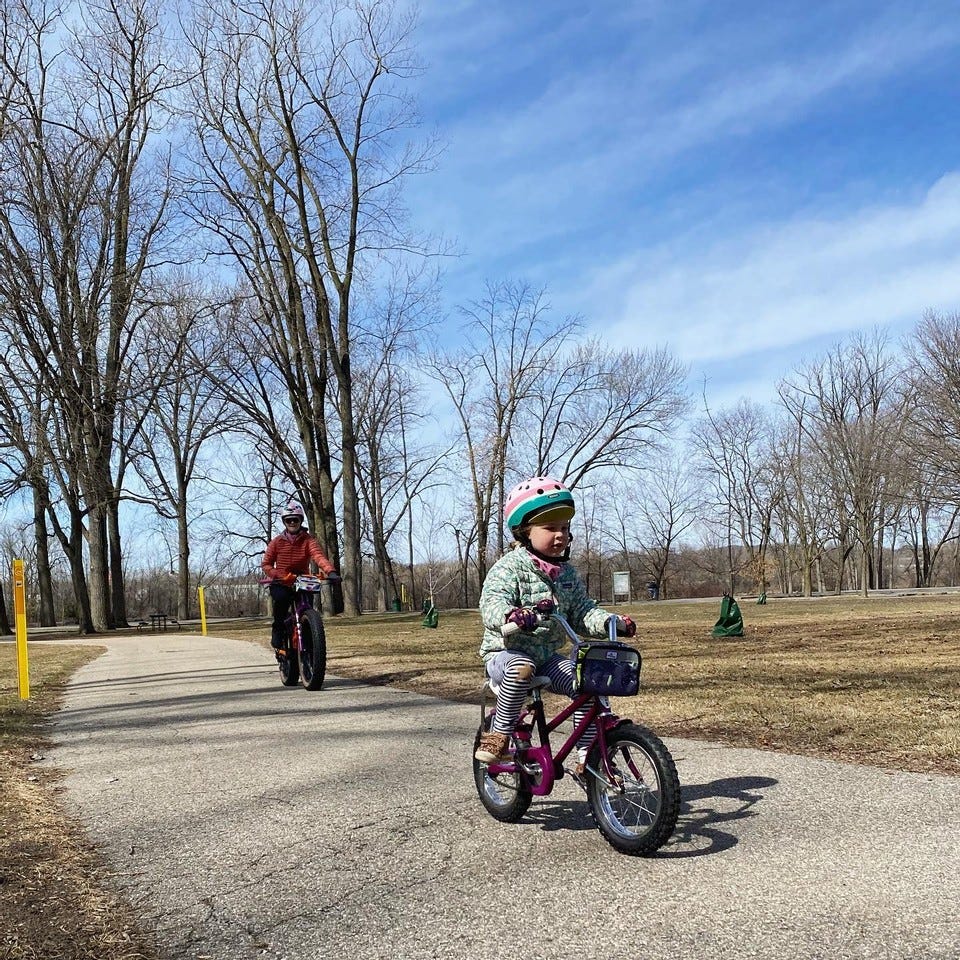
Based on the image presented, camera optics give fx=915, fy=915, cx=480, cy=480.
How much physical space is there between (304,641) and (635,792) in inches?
245

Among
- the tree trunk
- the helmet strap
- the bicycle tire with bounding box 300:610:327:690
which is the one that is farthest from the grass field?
the tree trunk

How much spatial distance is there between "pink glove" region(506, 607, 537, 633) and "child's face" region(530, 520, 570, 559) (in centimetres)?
49

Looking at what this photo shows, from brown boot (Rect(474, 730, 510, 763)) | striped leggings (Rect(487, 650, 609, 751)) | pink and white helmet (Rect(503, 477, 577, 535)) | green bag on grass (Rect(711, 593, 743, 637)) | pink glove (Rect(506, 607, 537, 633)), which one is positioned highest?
pink and white helmet (Rect(503, 477, 577, 535))

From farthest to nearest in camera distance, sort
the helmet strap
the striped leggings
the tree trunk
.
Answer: the tree trunk < the helmet strap < the striped leggings

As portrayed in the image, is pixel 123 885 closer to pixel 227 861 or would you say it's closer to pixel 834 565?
pixel 227 861

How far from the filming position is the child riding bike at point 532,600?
3930mm

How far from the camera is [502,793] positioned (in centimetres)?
411

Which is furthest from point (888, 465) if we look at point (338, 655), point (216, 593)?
point (216, 593)

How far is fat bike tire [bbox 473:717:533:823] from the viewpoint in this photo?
3.96 metres

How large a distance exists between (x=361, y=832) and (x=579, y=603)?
136 cm

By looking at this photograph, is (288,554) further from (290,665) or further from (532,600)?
(532,600)

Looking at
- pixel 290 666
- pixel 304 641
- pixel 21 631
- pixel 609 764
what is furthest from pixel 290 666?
pixel 609 764

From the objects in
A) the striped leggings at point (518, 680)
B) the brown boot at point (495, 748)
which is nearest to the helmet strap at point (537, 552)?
the striped leggings at point (518, 680)

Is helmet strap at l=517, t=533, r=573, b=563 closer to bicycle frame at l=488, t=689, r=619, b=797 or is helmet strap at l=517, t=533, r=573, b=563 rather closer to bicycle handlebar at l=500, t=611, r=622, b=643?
bicycle handlebar at l=500, t=611, r=622, b=643
